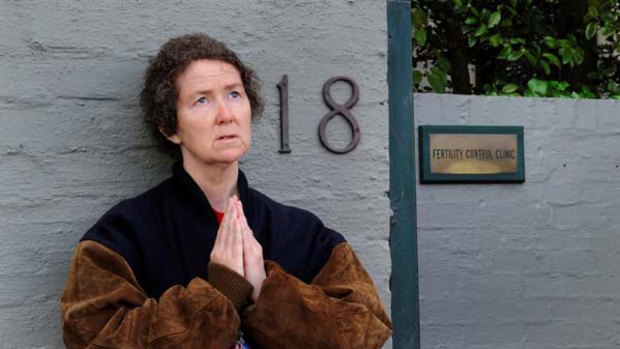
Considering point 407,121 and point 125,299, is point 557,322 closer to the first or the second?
point 407,121

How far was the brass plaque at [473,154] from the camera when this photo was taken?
402 cm

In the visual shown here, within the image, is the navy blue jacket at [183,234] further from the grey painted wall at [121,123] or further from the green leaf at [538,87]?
the green leaf at [538,87]

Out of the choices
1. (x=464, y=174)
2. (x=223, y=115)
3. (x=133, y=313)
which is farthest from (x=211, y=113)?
(x=464, y=174)

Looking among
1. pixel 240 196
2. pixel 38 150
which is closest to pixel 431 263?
pixel 240 196

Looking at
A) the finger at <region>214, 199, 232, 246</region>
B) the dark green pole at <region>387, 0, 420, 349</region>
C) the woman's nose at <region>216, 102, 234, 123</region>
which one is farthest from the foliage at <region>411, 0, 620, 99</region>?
the finger at <region>214, 199, 232, 246</region>

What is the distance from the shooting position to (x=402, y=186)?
302cm

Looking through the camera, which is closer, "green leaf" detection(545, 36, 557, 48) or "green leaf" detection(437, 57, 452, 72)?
"green leaf" detection(545, 36, 557, 48)

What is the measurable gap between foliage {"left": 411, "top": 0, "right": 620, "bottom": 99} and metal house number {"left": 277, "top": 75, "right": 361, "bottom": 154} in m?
1.97

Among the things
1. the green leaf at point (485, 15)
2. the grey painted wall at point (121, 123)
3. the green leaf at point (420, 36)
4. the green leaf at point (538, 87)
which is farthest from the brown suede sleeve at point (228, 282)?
the green leaf at point (485, 15)

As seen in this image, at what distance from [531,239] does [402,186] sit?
140cm

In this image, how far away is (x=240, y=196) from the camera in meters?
2.41

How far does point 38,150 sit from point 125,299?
66 centimetres

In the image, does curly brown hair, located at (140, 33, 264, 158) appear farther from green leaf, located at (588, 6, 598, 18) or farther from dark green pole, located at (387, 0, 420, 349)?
green leaf, located at (588, 6, 598, 18)

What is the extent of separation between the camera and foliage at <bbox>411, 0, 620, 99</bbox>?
489 cm
